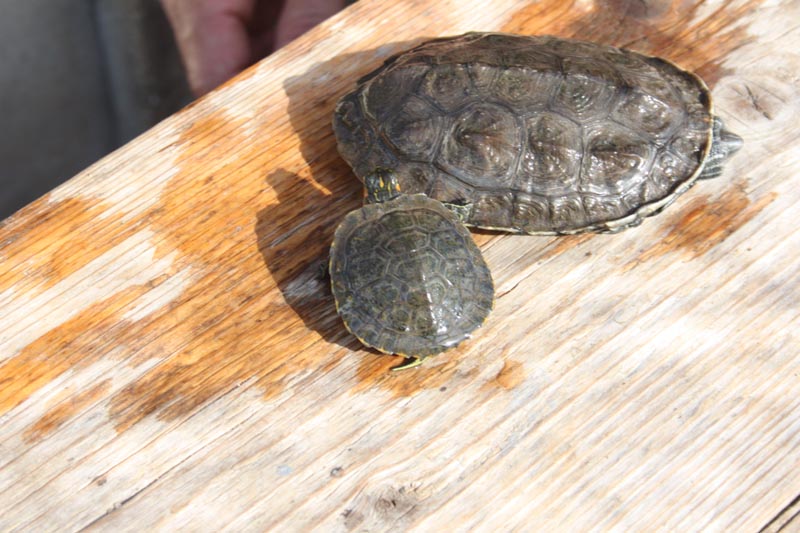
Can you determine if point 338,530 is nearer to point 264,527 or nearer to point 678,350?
point 264,527

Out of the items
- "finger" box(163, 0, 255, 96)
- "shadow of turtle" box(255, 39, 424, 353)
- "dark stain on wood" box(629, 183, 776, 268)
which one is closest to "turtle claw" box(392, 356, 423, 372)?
"shadow of turtle" box(255, 39, 424, 353)

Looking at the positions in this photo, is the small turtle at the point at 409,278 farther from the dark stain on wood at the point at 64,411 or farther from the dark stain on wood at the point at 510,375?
the dark stain on wood at the point at 64,411

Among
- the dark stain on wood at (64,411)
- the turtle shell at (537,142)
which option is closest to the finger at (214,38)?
the turtle shell at (537,142)

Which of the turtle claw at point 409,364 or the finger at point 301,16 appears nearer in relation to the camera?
the turtle claw at point 409,364

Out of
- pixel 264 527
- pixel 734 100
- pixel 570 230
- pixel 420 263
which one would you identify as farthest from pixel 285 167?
pixel 734 100

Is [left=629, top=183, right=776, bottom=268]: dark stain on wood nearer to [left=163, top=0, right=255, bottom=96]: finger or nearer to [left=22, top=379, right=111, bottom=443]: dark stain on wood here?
[left=22, top=379, right=111, bottom=443]: dark stain on wood

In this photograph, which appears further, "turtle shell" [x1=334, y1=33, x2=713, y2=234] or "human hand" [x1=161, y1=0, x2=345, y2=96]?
"human hand" [x1=161, y1=0, x2=345, y2=96]

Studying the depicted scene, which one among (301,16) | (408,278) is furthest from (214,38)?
(408,278)
